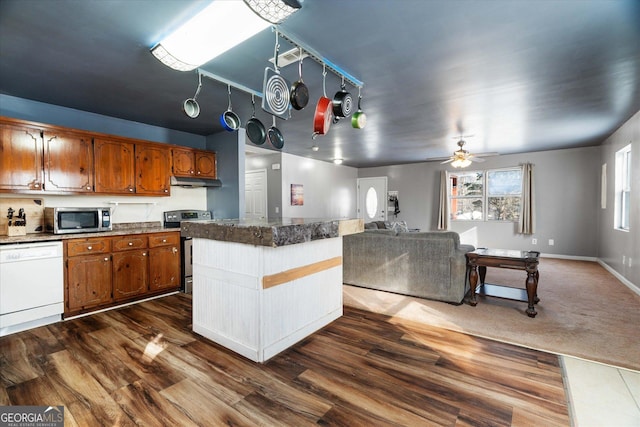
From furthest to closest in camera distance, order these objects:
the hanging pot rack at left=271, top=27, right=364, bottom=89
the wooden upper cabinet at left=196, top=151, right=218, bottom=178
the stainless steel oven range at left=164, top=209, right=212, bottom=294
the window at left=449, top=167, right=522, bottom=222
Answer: the window at left=449, top=167, right=522, bottom=222
the wooden upper cabinet at left=196, top=151, right=218, bottom=178
the stainless steel oven range at left=164, top=209, right=212, bottom=294
the hanging pot rack at left=271, top=27, right=364, bottom=89

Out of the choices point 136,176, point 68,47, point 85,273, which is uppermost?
point 68,47

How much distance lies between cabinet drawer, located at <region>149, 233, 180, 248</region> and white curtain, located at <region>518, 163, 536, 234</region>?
23.2ft

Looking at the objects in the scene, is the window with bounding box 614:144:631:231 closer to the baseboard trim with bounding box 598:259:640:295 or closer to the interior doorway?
the baseboard trim with bounding box 598:259:640:295

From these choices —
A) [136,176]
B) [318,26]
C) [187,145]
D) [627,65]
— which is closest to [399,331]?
[318,26]

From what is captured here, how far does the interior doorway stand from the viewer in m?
7.08

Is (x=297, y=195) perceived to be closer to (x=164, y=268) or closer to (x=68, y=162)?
(x=164, y=268)

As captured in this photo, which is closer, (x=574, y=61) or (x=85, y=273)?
(x=574, y=61)

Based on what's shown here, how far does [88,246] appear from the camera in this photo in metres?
3.29

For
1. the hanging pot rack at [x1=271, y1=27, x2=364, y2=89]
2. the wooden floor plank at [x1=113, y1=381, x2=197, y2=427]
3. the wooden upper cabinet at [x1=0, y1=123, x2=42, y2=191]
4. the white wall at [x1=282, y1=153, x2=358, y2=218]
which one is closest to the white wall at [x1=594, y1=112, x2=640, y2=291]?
the hanging pot rack at [x1=271, y1=27, x2=364, y2=89]

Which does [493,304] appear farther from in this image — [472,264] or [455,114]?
[455,114]

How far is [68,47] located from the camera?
223cm

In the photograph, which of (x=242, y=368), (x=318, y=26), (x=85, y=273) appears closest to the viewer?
(x=318, y=26)

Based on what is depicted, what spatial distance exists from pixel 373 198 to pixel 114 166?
6937mm

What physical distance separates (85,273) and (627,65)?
557 cm
